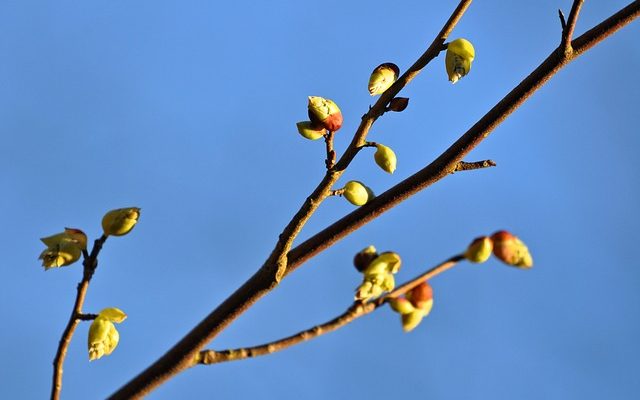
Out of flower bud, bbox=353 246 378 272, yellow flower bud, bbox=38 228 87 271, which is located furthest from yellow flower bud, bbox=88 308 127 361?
flower bud, bbox=353 246 378 272

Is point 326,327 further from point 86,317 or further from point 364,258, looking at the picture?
point 86,317

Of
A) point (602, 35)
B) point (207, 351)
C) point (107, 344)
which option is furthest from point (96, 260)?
point (602, 35)

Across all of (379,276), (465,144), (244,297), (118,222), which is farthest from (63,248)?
(465,144)

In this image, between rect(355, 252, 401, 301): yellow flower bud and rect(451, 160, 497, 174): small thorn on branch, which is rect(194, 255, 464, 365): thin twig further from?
rect(451, 160, 497, 174): small thorn on branch

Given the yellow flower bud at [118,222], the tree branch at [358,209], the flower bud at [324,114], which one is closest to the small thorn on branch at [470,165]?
the tree branch at [358,209]

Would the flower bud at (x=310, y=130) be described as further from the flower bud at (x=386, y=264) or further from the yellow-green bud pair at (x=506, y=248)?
the yellow-green bud pair at (x=506, y=248)

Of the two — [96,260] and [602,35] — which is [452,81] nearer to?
[602,35]
